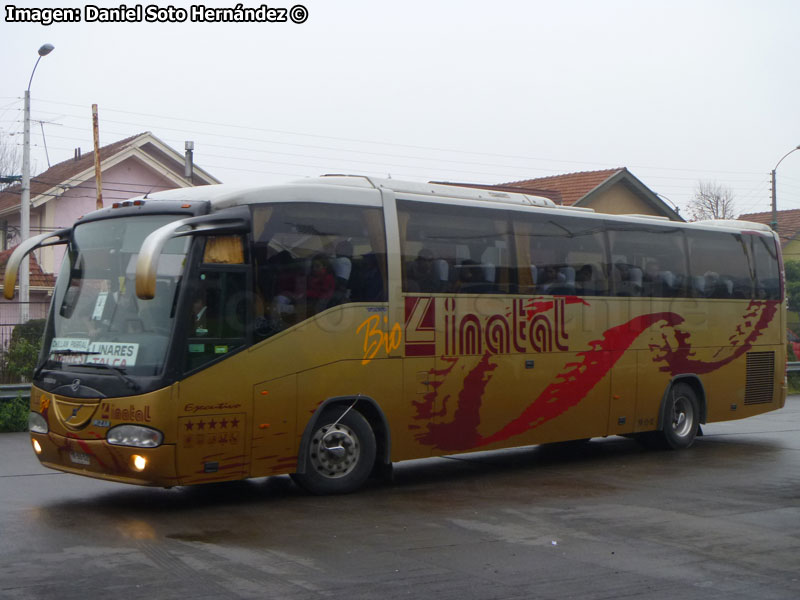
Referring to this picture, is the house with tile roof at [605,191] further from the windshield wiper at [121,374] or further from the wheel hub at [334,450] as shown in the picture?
the windshield wiper at [121,374]

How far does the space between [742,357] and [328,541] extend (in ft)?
32.4

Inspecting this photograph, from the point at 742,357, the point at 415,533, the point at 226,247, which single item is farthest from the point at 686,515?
the point at 742,357

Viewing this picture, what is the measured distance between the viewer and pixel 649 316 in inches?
577

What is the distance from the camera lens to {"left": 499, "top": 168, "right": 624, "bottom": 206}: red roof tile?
136ft

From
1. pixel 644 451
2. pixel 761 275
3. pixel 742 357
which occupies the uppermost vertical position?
pixel 761 275

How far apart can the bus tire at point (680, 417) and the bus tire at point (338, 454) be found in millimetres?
5739

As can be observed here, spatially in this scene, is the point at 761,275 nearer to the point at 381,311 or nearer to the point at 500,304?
the point at 500,304

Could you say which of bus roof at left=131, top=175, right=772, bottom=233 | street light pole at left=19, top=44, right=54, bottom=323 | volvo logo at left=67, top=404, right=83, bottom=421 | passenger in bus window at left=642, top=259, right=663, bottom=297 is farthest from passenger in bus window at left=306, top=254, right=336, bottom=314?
street light pole at left=19, top=44, right=54, bottom=323

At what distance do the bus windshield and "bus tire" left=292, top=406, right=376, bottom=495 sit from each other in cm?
201

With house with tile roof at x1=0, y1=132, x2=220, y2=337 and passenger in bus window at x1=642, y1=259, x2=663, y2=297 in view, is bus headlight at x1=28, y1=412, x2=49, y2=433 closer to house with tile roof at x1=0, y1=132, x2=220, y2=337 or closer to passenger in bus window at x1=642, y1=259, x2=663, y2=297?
passenger in bus window at x1=642, y1=259, x2=663, y2=297

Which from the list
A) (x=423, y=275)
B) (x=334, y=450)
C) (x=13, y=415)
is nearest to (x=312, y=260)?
(x=423, y=275)

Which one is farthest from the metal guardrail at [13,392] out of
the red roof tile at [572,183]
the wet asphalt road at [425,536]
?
the red roof tile at [572,183]

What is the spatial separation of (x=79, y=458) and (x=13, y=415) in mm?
8411

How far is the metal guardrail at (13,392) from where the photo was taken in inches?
689
